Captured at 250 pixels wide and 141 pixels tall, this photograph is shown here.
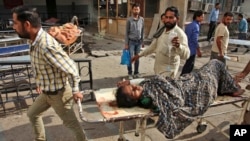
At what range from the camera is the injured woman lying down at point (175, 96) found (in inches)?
92.2

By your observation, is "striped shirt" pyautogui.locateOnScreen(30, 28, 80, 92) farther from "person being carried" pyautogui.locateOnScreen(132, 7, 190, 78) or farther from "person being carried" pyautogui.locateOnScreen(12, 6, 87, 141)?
"person being carried" pyautogui.locateOnScreen(132, 7, 190, 78)

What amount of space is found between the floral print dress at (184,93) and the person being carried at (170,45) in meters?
0.37

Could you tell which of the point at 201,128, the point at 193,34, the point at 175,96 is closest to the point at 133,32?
the point at 193,34

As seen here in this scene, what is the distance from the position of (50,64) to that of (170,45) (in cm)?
Result: 159

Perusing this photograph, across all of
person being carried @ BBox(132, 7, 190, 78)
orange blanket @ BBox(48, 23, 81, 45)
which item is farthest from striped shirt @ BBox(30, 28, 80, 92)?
person being carried @ BBox(132, 7, 190, 78)

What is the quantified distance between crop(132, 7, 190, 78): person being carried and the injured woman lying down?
1.22ft

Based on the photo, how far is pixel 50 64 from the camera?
6.98ft

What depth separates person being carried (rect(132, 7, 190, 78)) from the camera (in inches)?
117

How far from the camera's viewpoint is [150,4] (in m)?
9.73

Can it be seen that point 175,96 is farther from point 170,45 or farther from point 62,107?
point 62,107

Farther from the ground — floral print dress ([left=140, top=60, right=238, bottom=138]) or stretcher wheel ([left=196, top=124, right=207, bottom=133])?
floral print dress ([left=140, top=60, right=238, bottom=138])

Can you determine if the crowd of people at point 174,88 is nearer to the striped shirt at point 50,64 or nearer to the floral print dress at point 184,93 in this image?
the floral print dress at point 184,93

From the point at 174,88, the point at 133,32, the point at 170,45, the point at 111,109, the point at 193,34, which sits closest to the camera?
the point at 111,109

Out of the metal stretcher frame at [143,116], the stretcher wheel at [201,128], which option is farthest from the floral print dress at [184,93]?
the stretcher wheel at [201,128]
